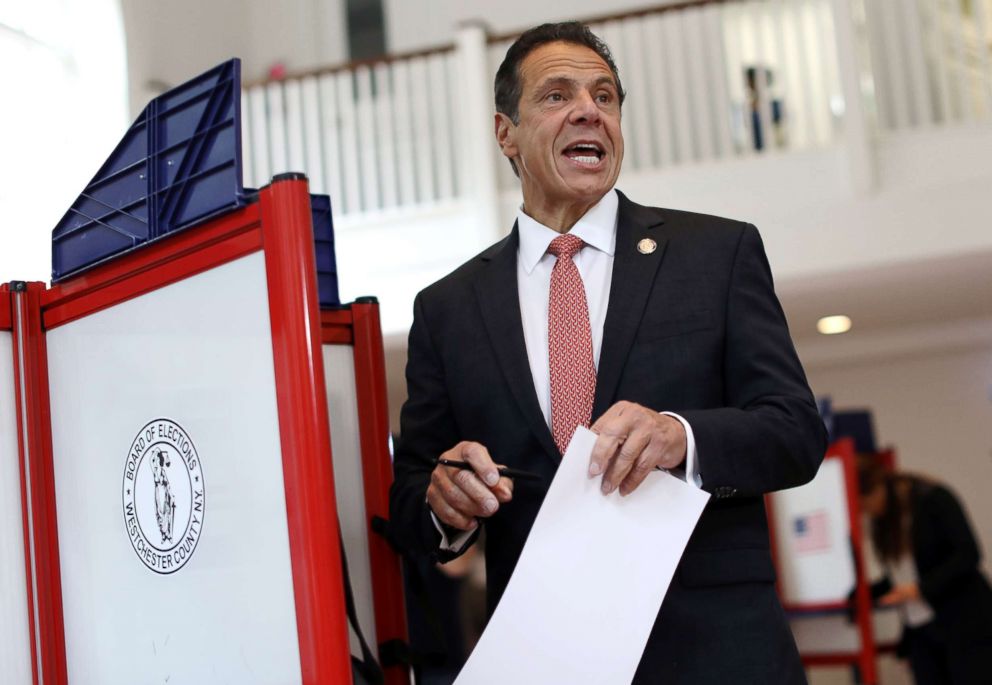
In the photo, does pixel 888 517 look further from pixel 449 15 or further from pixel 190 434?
pixel 449 15

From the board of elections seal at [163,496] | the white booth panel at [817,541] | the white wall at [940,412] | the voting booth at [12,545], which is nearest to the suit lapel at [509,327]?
the board of elections seal at [163,496]

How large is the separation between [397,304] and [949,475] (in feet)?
→ 15.3

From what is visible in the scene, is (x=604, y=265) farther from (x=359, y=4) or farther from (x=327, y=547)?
(x=359, y=4)

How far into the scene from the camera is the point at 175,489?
1.48 m

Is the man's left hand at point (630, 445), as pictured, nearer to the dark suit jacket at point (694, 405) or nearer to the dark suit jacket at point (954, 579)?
the dark suit jacket at point (694, 405)

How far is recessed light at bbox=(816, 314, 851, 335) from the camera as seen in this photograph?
8.57 metres

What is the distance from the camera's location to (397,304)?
749cm

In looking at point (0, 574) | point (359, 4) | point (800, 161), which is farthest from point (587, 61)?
point (359, 4)

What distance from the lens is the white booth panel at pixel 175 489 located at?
4.42 feet

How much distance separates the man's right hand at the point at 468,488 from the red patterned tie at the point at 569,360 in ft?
0.54

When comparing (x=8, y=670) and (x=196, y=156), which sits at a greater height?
(x=196, y=156)

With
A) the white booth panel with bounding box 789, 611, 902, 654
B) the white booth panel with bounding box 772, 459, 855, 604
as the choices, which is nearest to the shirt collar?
A: the white booth panel with bounding box 772, 459, 855, 604

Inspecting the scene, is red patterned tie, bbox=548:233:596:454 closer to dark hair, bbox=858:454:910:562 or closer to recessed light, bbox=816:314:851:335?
dark hair, bbox=858:454:910:562

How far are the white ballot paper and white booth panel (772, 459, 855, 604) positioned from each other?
4.26 meters
